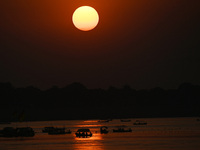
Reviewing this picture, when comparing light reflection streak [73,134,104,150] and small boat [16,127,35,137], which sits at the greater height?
small boat [16,127,35,137]

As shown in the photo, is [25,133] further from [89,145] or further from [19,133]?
[89,145]

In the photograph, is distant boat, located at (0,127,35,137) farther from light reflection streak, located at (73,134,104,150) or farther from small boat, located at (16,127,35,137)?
light reflection streak, located at (73,134,104,150)

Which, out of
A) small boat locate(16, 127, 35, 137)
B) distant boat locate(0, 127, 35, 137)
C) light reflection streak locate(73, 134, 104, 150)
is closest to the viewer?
light reflection streak locate(73, 134, 104, 150)

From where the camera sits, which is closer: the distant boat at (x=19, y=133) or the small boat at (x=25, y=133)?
the small boat at (x=25, y=133)

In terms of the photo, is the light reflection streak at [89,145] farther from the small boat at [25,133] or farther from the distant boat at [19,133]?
the distant boat at [19,133]

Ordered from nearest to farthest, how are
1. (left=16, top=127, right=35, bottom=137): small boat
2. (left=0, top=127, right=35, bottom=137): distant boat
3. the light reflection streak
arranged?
the light reflection streak → (left=16, top=127, right=35, bottom=137): small boat → (left=0, top=127, right=35, bottom=137): distant boat

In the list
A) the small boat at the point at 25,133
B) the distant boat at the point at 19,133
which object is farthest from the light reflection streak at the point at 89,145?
the distant boat at the point at 19,133

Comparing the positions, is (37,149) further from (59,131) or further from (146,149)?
(59,131)

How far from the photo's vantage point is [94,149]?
8488 centimetres

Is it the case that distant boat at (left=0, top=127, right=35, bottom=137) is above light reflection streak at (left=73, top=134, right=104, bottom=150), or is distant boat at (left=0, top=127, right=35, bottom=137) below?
above

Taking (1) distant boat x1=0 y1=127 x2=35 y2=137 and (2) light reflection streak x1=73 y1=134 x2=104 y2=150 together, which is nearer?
(2) light reflection streak x1=73 y1=134 x2=104 y2=150

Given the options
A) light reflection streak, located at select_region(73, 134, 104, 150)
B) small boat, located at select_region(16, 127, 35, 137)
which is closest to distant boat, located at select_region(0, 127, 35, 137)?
small boat, located at select_region(16, 127, 35, 137)

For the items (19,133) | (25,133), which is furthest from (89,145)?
(19,133)

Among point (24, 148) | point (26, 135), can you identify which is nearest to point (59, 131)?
point (26, 135)
